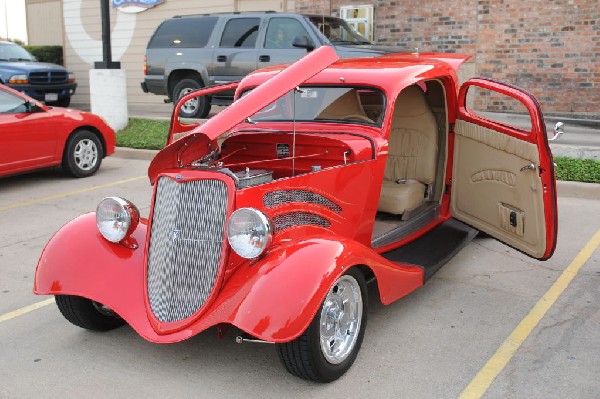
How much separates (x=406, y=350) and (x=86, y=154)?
6.97 m

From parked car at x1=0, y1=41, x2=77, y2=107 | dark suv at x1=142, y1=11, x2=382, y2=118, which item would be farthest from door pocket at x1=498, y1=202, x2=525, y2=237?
parked car at x1=0, y1=41, x2=77, y2=107

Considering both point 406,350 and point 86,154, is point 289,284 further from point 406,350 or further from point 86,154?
point 86,154

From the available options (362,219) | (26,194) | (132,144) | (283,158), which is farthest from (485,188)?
(132,144)

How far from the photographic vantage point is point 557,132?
5.05 meters

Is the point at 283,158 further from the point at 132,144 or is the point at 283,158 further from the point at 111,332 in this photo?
the point at 132,144

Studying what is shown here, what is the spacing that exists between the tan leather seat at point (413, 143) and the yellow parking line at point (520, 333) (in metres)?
1.36

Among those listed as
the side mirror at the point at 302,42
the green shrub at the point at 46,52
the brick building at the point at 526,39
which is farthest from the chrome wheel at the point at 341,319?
the green shrub at the point at 46,52

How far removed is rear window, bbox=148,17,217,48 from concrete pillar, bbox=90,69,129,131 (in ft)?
4.40

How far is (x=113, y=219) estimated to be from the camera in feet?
13.5

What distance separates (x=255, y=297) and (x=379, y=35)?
38.7ft

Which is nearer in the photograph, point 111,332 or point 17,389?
point 17,389

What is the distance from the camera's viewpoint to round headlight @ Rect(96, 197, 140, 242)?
411 centimetres

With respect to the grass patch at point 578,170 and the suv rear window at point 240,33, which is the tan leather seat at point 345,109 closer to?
the grass patch at point 578,170

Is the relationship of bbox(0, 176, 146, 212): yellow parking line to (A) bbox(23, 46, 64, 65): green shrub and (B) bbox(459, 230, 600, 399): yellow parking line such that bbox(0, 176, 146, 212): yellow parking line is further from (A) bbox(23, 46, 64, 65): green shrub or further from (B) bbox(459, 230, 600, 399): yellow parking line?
(A) bbox(23, 46, 64, 65): green shrub
